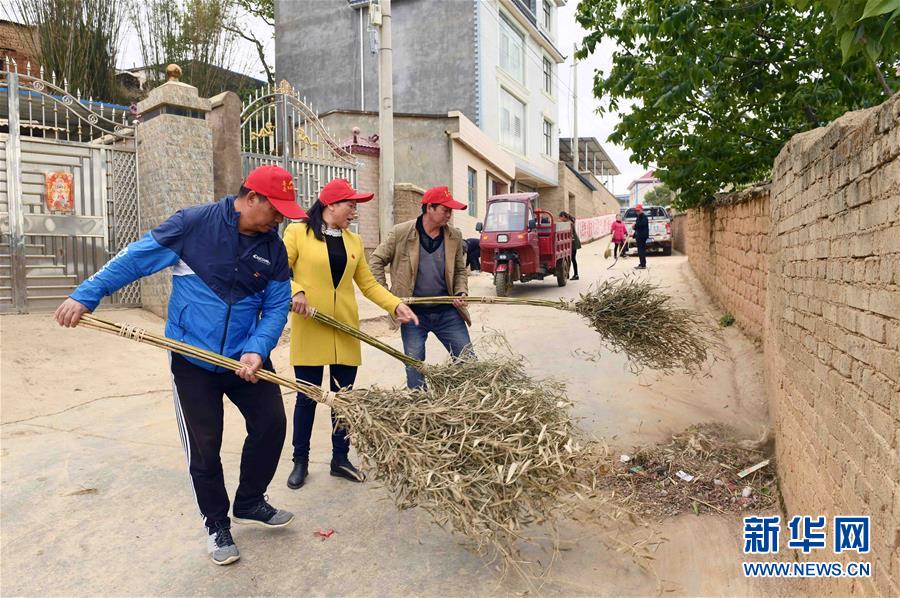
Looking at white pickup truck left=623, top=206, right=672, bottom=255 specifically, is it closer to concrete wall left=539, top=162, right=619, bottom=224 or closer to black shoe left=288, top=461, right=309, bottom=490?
concrete wall left=539, top=162, right=619, bottom=224

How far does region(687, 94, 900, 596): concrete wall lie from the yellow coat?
2.53 meters

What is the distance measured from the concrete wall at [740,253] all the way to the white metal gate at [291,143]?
19.5 feet

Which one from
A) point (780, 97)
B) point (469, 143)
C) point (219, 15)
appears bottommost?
point (780, 97)

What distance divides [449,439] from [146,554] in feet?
5.44

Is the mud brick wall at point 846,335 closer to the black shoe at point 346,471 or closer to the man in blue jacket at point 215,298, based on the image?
the man in blue jacket at point 215,298

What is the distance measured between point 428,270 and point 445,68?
18.6 meters

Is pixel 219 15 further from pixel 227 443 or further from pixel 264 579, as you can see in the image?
pixel 264 579

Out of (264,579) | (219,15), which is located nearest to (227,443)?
(264,579)

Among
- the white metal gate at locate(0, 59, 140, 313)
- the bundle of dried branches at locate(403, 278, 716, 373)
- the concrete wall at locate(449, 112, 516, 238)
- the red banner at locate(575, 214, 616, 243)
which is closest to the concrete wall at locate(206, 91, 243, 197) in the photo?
the white metal gate at locate(0, 59, 140, 313)

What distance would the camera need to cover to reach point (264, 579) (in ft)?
9.75

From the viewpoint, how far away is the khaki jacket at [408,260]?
15.0 ft

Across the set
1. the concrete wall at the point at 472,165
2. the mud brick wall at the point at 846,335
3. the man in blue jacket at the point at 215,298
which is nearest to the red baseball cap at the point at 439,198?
the man in blue jacket at the point at 215,298

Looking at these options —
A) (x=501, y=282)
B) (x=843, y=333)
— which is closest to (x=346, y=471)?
(x=843, y=333)

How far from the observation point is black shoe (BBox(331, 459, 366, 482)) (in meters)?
4.09
